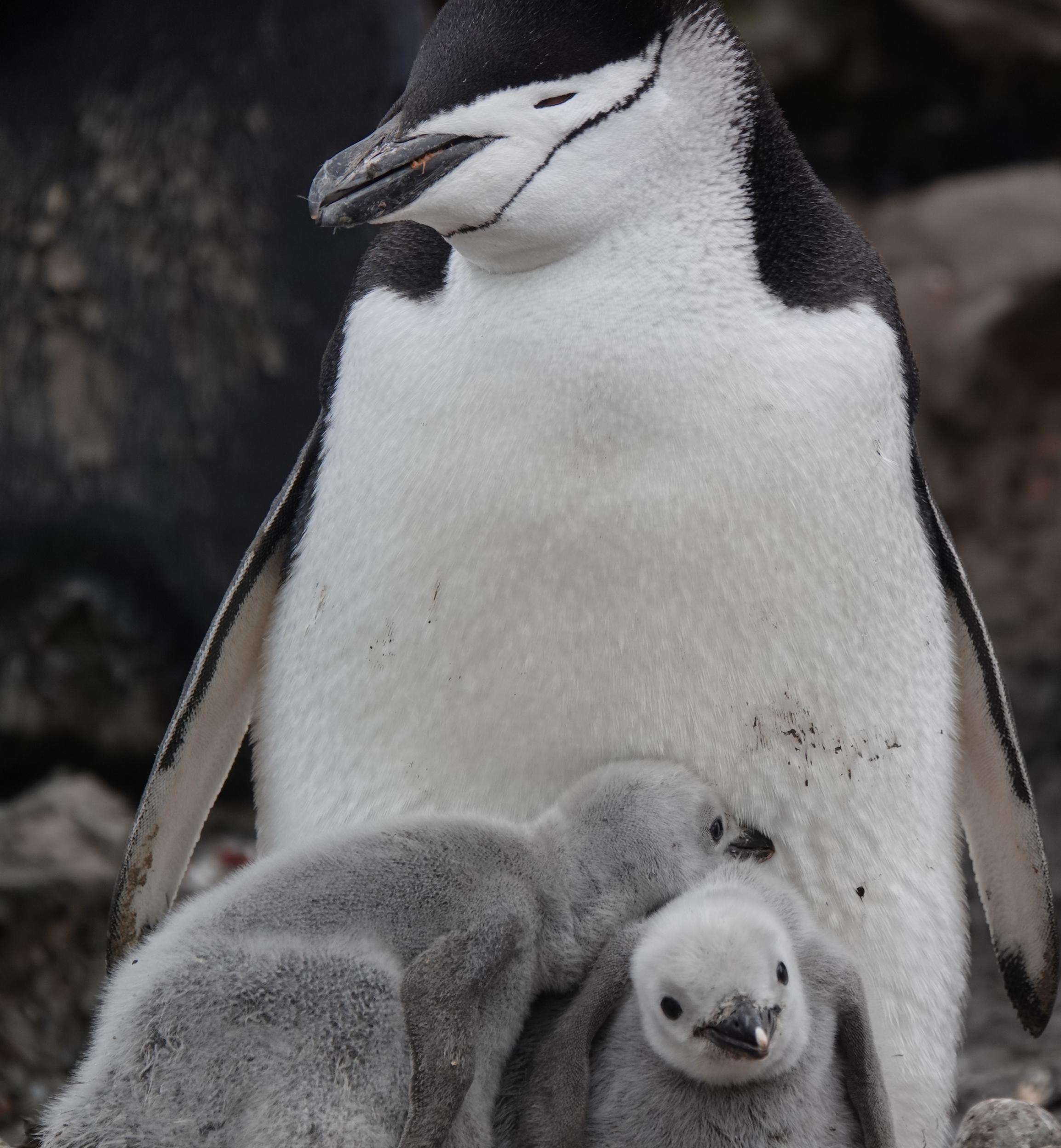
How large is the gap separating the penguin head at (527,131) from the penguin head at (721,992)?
82cm

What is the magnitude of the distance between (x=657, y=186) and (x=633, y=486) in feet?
1.27

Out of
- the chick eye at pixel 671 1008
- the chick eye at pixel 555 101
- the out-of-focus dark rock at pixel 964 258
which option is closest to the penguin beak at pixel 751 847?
the chick eye at pixel 671 1008

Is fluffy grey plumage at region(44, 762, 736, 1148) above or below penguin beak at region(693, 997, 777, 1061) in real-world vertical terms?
above

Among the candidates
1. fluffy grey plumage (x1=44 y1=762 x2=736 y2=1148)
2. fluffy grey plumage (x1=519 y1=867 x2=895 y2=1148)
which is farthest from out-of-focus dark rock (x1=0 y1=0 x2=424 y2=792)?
fluffy grey plumage (x1=519 y1=867 x2=895 y2=1148)

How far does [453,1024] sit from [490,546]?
2.03ft

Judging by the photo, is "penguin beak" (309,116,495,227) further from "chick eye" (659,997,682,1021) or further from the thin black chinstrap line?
"chick eye" (659,997,682,1021)

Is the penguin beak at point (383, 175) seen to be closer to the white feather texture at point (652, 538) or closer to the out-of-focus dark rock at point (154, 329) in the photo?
the white feather texture at point (652, 538)

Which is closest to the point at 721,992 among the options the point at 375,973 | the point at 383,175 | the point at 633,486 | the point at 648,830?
the point at 648,830

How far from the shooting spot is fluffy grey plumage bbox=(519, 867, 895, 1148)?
1.77 m

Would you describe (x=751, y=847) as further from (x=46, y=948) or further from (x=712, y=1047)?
(x=46, y=948)

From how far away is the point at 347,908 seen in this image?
6.08 feet

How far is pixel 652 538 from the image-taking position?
2.08m

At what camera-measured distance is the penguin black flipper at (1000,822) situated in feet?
8.43

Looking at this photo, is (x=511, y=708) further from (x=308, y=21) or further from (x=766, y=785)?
(x=308, y=21)
